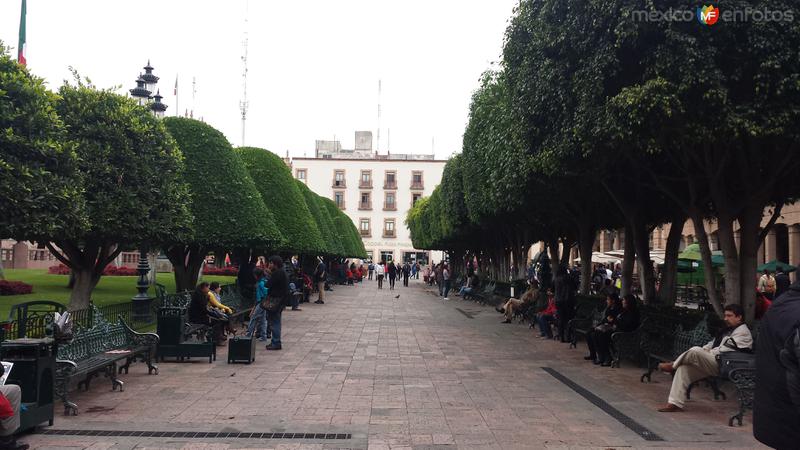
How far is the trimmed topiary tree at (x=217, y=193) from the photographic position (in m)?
15.6

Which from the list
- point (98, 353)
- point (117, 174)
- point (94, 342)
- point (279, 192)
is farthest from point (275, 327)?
point (279, 192)

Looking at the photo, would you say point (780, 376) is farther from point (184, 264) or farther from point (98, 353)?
point (184, 264)

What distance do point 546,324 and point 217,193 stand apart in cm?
780

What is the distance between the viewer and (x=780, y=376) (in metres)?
3.17

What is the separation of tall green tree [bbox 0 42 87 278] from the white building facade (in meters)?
78.9

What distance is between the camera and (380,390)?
870cm

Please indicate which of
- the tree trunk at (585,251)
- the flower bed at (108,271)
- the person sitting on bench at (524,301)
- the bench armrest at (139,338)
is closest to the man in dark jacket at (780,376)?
the bench armrest at (139,338)

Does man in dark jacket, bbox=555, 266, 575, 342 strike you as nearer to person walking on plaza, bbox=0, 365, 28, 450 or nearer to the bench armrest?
the bench armrest

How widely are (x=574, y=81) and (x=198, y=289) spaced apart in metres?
7.12

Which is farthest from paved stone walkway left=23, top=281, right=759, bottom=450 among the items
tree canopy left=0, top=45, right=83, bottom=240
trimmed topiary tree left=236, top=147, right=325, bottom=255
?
trimmed topiary tree left=236, top=147, right=325, bottom=255

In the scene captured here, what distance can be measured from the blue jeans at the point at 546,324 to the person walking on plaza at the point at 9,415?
11.4 metres

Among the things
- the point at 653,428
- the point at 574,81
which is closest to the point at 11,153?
the point at 574,81

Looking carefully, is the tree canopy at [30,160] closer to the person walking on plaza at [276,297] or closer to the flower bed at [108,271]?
the person walking on plaza at [276,297]

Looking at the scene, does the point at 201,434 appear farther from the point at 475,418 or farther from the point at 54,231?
the point at 54,231
